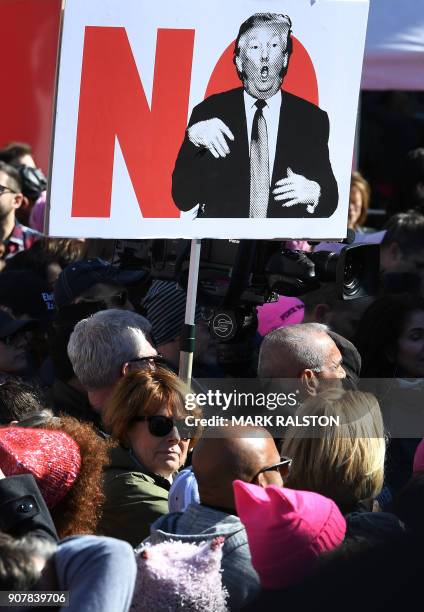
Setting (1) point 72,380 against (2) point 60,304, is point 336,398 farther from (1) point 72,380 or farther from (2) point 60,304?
(2) point 60,304

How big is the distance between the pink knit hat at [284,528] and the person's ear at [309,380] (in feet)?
3.88

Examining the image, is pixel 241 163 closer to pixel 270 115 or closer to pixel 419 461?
pixel 270 115

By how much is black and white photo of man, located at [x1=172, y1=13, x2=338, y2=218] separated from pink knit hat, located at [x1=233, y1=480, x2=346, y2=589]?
1.31 m

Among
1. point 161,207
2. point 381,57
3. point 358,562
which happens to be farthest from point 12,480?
point 381,57

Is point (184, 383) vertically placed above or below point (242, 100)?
below

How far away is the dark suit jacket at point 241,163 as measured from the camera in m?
3.10

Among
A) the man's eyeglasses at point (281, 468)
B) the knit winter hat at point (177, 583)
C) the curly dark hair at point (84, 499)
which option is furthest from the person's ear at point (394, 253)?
the knit winter hat at point (177, 583)

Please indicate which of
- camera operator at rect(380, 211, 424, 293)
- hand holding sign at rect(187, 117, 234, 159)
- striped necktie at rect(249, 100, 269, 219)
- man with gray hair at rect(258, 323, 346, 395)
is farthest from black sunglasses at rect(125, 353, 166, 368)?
camera operator at rect(380, 211, 424, 293)

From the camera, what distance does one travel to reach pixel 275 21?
314cm

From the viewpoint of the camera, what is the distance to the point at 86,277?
13.5 ft

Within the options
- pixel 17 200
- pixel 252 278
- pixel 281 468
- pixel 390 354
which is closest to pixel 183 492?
pixel 281 468

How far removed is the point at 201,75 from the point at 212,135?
0.17 m

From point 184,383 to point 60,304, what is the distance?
133 centimetres

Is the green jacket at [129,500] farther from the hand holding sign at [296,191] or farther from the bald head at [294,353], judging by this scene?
the hand holding sign at [296,191]
